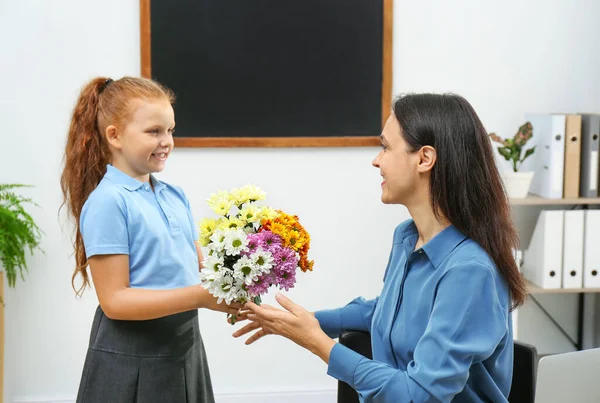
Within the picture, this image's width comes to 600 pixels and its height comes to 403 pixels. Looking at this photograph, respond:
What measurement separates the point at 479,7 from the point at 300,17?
2.73 feet

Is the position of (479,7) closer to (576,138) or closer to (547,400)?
(576,138)

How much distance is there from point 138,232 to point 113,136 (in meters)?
0.28

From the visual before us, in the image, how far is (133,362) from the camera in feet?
6.61

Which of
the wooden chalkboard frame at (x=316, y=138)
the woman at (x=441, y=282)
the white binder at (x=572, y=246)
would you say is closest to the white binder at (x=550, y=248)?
the white binder at (x=572, y=246)

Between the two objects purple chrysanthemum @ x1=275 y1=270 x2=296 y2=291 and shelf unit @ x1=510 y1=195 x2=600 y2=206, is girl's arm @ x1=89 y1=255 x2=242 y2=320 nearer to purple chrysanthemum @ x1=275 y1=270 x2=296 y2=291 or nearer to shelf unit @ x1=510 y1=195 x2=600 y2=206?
purple chrysanthemum @ x1=275 y1=270 x2=296 y2=291

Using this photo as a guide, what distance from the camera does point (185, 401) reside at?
6.91 feet

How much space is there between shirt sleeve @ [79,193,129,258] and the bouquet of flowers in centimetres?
22

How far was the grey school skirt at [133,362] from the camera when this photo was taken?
2010 mm

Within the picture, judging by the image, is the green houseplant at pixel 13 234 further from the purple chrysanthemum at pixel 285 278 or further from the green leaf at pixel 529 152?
the green leaf at pixel 529 152

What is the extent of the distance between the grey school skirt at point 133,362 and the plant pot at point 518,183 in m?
1.88

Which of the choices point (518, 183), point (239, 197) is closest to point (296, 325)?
point (239, 197)

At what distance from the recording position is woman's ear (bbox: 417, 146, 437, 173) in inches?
66.6

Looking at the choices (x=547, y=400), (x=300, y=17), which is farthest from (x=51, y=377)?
(x=547, y=400)

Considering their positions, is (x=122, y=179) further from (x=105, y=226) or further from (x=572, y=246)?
(x=572, y=246)
